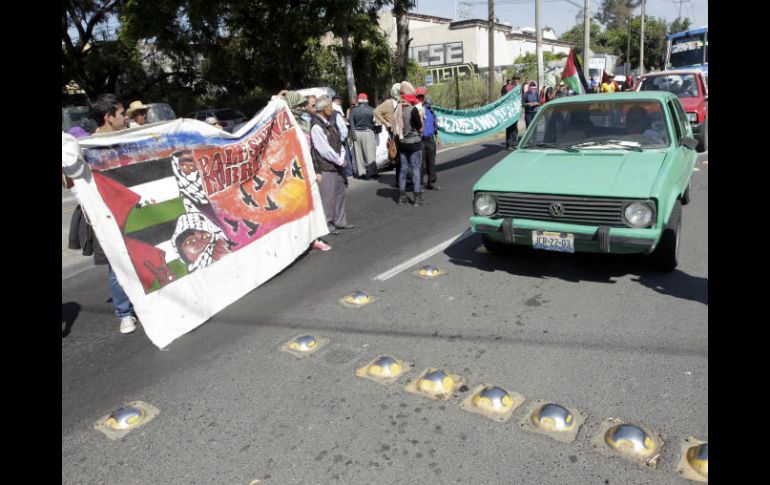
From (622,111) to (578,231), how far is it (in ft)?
6.72

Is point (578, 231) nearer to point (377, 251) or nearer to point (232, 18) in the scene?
point (377, 251)

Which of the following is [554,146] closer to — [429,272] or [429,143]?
[429,272]

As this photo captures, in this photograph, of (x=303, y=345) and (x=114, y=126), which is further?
(x=114, y=126)

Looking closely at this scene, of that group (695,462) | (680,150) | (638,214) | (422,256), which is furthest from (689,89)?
(695,462)

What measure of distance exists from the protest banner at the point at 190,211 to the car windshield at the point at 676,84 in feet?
40.3

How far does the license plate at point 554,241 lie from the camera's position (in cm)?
498

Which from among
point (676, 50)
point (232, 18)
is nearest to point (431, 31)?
point (676, 50)

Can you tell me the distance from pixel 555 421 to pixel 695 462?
2.28ft

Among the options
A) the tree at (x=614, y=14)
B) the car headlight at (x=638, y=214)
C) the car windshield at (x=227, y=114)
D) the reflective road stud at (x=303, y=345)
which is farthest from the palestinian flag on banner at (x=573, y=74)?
the tree at (x=614, y=14)

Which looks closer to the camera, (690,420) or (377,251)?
(690,420)

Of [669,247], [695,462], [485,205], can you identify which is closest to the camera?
[695,462]

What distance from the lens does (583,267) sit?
5727 millimetres

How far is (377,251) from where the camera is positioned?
6.83 meters
